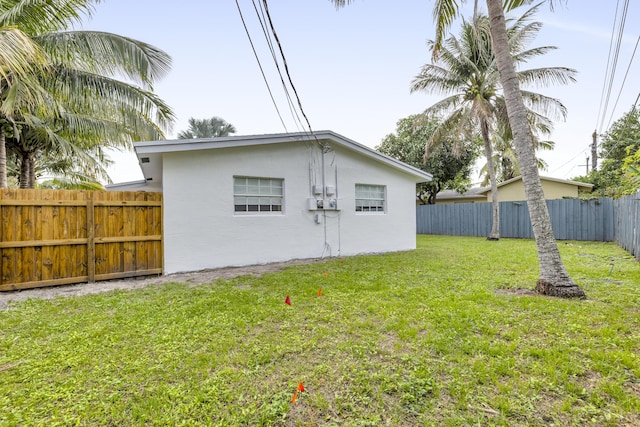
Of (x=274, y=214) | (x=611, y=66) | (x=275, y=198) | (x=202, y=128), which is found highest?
(x=202, y=128)

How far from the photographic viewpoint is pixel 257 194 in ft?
25.1

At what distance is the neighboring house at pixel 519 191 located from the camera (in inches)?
668

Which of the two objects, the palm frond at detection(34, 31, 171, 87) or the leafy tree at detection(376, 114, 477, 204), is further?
the leafy tree at detection(376, 114, 477, 204)

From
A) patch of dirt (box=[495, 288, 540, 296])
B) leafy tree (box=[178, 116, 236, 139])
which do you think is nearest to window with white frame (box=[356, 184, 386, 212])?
patch of dirt (box=[495, 288, 540, 296])

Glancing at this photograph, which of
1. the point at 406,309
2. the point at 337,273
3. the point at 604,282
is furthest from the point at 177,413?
the point at 604,282

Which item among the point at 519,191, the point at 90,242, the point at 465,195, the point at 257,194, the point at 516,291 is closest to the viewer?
the point at 516,291

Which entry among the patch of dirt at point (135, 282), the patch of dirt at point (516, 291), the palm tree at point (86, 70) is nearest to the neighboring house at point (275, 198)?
the patch of dirt at point (135, 282)

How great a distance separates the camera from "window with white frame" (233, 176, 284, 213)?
7379mm

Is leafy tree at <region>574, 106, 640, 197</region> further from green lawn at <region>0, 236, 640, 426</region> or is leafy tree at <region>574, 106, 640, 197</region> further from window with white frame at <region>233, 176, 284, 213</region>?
window with white frame at <region>233, 176, 284, 213</region>

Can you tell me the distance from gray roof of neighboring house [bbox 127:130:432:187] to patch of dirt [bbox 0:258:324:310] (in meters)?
2.69

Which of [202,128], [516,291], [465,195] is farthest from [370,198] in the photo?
[202,128]

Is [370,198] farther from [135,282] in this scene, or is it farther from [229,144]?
[135,282]

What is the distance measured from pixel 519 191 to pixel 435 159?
564 cm

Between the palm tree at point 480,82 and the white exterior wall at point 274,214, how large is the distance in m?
4.77
